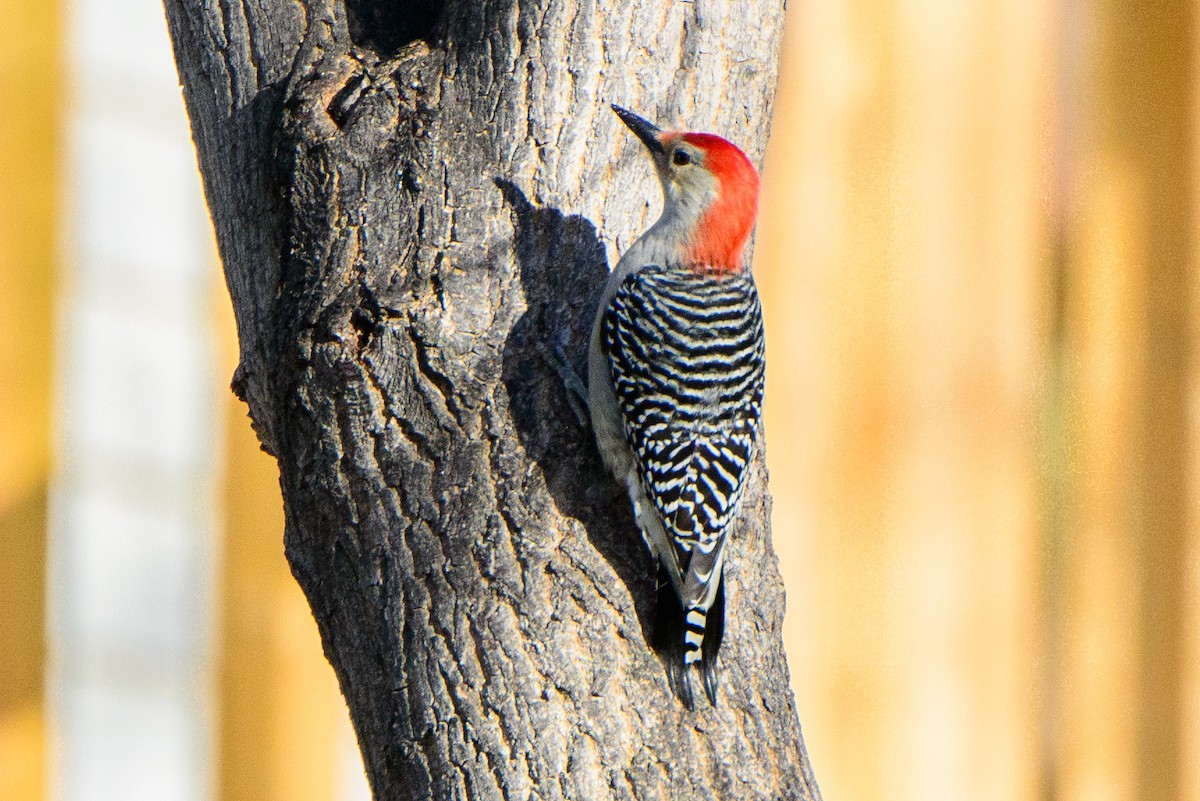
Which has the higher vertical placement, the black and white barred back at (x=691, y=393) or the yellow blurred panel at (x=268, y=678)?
the black and white barred back at (x=691, y=393)

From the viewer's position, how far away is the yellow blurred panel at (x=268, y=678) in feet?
17.5

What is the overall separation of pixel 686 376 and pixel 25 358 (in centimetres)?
277

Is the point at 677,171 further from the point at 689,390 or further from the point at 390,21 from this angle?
the point at 390,21

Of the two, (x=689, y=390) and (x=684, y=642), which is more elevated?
(x=689, y=390)

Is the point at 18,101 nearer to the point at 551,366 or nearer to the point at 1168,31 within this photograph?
the point at 551,366

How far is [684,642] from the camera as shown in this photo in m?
2.82

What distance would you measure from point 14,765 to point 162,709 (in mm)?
522

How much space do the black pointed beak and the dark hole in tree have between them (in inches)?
19.0

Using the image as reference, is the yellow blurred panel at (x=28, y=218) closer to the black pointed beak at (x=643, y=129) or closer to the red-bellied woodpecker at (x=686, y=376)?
the red-bellied woodpecker at (x=686, y=376)

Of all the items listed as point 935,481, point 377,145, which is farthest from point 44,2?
point 935,481

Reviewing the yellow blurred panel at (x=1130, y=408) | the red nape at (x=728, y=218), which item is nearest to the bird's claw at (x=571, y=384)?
the red nape at (x=728, y=218)

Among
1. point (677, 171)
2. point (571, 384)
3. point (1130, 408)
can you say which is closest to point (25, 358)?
point (677, 171)

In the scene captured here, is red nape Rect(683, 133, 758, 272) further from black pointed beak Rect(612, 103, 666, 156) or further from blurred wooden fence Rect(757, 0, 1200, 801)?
blurred wooden fence Rect(757, 0, 1200, 801)

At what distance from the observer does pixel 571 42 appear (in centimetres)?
326
